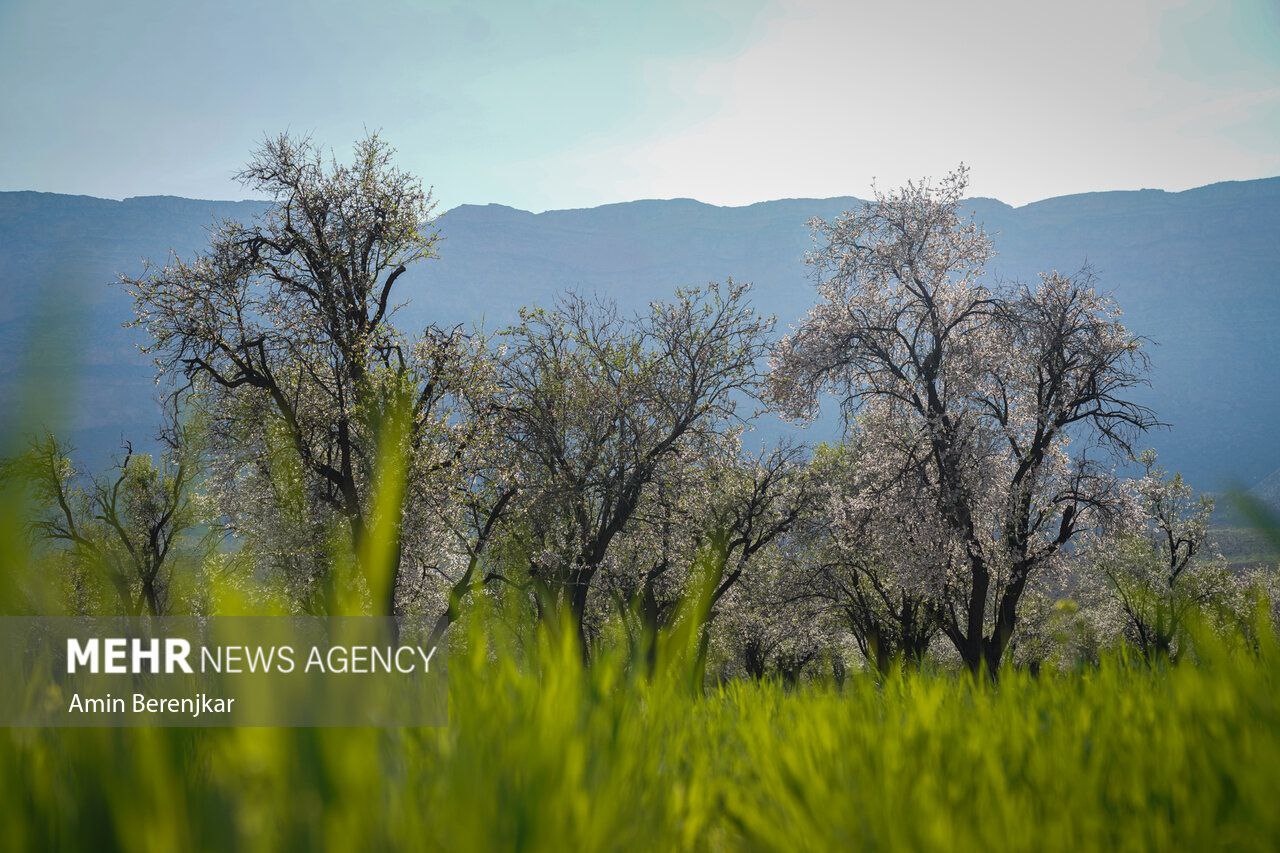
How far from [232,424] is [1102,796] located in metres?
22.8

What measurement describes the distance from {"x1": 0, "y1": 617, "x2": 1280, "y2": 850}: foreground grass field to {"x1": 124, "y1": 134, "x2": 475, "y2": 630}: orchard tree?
58.4 ft

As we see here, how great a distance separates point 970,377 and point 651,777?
24.9 metres

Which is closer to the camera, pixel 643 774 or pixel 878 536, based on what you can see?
pixel 643 774

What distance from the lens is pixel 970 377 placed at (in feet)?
80.1

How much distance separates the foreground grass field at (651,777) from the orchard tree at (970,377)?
20953 mm

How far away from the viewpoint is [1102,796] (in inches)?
62.1

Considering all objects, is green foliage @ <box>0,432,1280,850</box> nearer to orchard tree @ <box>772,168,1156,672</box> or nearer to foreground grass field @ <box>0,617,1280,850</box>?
foreground grass field @ <box>0,617,1280,850</box>

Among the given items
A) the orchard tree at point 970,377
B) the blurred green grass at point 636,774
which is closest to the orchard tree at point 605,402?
the orchard tree at point 970,377

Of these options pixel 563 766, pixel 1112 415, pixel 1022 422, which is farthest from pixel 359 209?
pixel 563 766

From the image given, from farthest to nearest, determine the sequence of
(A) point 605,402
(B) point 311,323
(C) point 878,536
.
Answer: (A) point 605,402 < (C) point 878,536 < (B) point 311,323

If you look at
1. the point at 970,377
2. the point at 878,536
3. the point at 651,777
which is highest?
the point at 970,377

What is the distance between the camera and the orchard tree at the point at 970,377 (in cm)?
2264

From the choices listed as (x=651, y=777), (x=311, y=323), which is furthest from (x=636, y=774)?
(x=311, y=323)

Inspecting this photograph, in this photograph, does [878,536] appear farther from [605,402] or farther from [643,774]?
[643,774]
